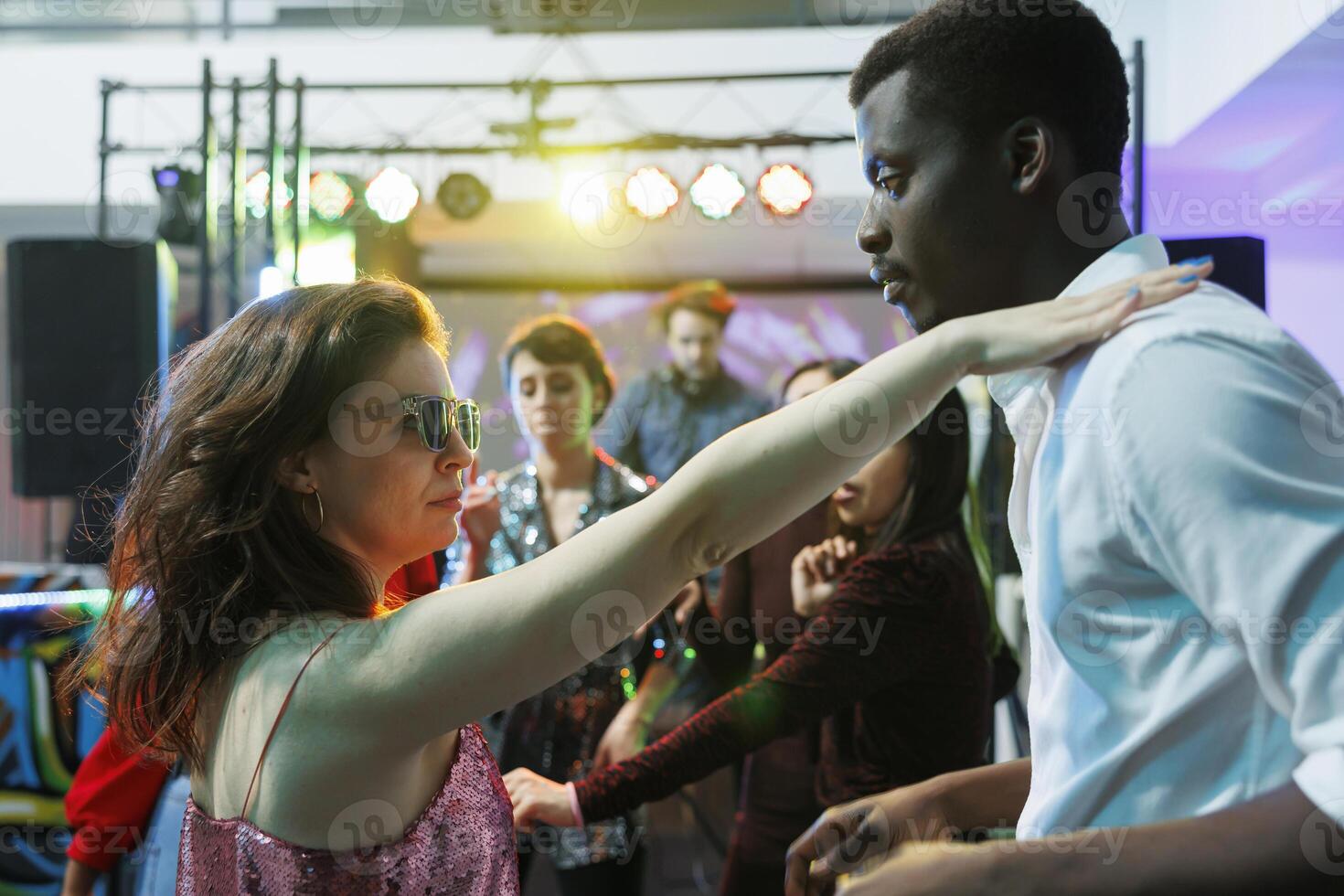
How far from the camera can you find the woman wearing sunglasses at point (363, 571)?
0.96 meters

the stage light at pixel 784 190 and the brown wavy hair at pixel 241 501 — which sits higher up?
the stage light at pixel 784 190

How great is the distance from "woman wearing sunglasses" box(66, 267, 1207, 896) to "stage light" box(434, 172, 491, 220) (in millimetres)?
5474

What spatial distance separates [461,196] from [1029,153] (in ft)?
19.4
